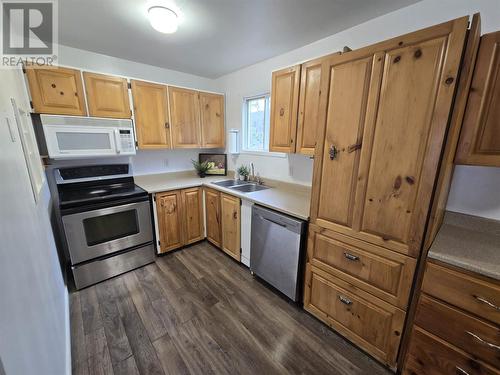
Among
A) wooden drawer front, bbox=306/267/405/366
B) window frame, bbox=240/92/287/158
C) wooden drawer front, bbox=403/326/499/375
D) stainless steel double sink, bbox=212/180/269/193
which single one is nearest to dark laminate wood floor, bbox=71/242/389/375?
wooden drawer front, bbox=306/267/405/366

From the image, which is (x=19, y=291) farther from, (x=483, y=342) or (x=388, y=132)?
(x=483, y=342)

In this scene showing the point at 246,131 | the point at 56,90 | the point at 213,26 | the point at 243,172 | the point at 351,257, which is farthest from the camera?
the point at 246,131

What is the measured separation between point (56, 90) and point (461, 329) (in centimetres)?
350

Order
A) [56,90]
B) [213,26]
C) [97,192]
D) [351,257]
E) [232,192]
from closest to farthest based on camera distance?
1. [351,257]
2. [213,26]
3. [56,90]
4. [97,192]
5. [232,192]

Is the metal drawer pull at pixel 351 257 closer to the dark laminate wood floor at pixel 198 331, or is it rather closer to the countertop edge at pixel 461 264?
the countertop edge at pixel 461 264

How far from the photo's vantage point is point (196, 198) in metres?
2.80

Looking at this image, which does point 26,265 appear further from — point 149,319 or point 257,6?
point 257,6

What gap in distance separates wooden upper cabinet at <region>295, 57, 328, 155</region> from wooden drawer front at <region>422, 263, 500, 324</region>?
3.76 feet

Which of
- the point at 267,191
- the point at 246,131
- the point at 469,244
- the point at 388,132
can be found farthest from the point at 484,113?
the point at 246,131

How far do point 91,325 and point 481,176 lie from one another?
3058 millimetres

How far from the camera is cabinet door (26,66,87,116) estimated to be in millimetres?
Answer: 1898

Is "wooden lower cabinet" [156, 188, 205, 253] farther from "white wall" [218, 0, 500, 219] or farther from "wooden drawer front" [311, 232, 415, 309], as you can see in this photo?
"wooden drawer front" [311, 232, 415, 309]

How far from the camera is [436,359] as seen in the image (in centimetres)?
116

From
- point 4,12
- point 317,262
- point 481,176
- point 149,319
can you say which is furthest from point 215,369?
point 4,12
